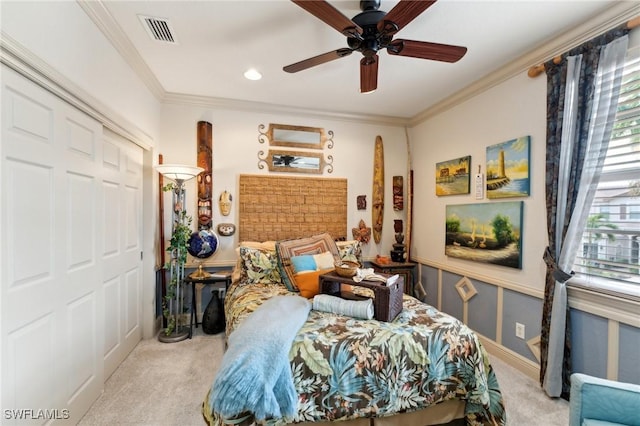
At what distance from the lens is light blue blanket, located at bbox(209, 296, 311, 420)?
1251 millimetres

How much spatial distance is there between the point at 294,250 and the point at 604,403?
222 centimetres

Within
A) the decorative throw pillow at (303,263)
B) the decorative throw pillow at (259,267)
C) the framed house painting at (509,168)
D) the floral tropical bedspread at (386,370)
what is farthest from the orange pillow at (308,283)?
the framed house painting at (509,168)

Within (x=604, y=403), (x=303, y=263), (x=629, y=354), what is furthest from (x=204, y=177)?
(x=629, y=354)

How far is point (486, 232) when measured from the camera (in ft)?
9.20

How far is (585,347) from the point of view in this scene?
2000mm

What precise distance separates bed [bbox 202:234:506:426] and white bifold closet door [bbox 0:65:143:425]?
2.93ft

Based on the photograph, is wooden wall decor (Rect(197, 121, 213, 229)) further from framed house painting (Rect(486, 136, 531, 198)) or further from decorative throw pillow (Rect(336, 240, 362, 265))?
framed house painting (Rect(486, 136, 531, 198))

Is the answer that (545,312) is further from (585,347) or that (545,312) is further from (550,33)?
(550,33)

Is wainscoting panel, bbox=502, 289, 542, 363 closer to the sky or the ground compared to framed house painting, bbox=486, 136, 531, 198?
closer to the ground

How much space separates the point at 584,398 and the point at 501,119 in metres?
2.30

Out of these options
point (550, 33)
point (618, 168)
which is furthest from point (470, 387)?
point (550, 33)

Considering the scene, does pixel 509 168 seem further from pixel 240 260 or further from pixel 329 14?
pixel 240 260

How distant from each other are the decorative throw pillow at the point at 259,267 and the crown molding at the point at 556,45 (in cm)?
270

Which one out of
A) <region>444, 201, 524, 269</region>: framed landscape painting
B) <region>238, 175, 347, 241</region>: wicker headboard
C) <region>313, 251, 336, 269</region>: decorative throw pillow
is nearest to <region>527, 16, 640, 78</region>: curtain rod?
<region>444, 201, 524, 269</region>: framed landscape painting
